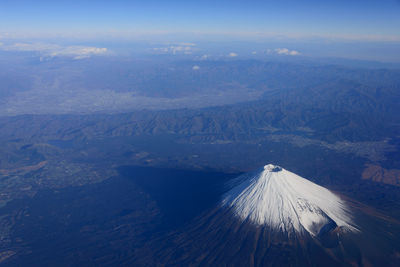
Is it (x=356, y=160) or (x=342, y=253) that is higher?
(x=342, y=253)

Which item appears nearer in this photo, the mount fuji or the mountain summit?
the mount fuji

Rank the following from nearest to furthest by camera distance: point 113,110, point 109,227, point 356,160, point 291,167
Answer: point 109,227 < point 291,167 < point 356,160 < point 113,110

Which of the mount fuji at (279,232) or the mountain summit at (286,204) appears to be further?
the mountain summit at (286,204)

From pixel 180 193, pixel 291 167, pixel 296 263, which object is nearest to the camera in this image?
pixel 296 263

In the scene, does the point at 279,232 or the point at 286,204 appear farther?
the point at 286,204

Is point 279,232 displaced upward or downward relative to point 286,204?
downward

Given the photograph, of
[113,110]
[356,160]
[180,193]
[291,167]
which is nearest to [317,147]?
[356,160]

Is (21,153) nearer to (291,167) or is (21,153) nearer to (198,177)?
(198,177)

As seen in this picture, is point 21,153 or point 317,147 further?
point 317,147
